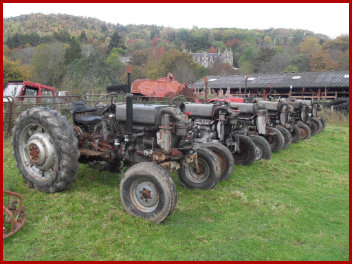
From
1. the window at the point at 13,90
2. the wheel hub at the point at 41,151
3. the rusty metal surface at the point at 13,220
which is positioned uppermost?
the window at the point at 13,90

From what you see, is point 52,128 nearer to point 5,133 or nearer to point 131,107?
point 131,107

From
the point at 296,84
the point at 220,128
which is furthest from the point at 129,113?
the point at 296,84

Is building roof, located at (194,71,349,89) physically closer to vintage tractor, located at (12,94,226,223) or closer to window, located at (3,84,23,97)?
window, located at (3,84,23,97)

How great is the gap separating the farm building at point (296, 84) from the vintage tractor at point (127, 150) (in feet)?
61.5

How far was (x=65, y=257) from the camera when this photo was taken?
9.01 ft

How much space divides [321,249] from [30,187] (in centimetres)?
389

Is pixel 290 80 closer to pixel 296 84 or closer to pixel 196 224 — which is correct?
pixel 296 84

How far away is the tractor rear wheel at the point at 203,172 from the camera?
4.69m

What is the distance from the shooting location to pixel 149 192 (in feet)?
11.7

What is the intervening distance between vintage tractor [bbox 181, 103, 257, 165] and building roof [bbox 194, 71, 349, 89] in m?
18.0

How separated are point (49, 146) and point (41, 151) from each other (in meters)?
0.12

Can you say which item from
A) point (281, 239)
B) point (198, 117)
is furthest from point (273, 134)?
point (281, 239)

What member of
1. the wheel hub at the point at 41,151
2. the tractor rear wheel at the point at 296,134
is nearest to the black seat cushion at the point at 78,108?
the wheel hub at the point at 41,151

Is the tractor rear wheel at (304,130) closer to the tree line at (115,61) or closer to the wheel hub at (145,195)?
the wheel hub at (145,195)
